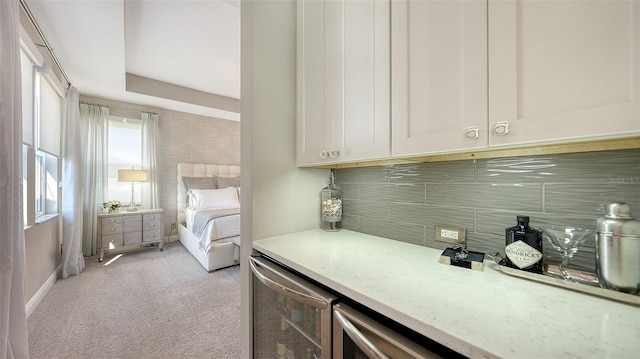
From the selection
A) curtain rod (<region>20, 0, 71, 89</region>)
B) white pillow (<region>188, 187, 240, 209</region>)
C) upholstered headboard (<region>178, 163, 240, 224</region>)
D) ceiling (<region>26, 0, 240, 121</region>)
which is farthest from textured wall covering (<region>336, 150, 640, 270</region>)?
upholstered headboard (<region>178, 163, 240, 224</region>)

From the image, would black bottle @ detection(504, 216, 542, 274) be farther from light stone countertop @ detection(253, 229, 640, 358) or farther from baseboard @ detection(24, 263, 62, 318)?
baseboard @ detection(24, 263, 62, 318)

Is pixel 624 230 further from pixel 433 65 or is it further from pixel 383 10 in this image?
pixel 383 10

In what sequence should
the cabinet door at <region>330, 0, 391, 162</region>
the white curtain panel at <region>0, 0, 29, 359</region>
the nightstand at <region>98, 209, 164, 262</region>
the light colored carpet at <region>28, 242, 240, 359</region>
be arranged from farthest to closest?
the nightstand at <region>98, 209, 164, 262</region>
the light colored carpet at <region>28, 242, 240, 359</region>
the white curtain panel at <region>0, 0, 29, 359</region>
the cabinet door at <region>330, 0, 391, 162</region>

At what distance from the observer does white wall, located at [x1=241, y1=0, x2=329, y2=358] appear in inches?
50.9

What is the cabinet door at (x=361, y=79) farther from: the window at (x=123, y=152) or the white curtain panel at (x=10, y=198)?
the window at (x=123, y=152)

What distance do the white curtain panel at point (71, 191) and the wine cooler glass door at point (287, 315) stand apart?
3.18 m

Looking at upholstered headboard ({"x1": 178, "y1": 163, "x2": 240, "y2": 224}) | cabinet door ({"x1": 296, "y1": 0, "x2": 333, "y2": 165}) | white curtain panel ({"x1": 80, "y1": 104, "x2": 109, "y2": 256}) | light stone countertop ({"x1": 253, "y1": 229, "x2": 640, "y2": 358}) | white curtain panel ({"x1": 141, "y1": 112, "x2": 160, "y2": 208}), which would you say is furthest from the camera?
upholstered headboard ({"x1": 178, "y1": 163, "x2": 240, "y2": 224})

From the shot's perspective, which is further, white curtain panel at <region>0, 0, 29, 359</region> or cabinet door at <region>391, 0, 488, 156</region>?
white curtain panel at <region>0, 0, 29, 359</region>

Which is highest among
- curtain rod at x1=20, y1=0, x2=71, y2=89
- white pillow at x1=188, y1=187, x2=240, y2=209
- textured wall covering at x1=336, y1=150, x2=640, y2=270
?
curtain rod at x1=20, y1=0, x2=71, y2=89

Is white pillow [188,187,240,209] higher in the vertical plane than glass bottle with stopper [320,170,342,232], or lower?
lower

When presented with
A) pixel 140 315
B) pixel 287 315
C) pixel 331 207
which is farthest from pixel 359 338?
pixel 140 315

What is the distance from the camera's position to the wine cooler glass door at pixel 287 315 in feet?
2.65

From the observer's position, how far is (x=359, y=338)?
66 centimetres

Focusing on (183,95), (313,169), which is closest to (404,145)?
(313,169)
